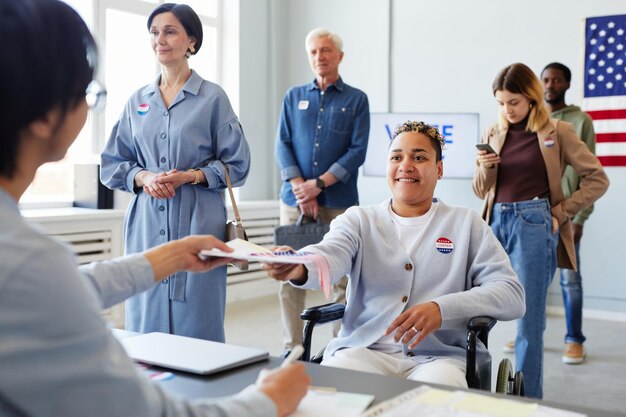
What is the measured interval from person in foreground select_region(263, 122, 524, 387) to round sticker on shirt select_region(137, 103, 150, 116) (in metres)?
0.99

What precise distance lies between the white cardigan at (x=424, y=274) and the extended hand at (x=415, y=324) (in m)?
0.10

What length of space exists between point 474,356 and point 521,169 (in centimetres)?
157

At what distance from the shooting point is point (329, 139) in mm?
4090

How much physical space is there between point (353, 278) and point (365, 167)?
369 centimetres

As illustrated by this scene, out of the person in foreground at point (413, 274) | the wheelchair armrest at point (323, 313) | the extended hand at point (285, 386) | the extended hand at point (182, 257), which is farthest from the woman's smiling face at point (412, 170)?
the extended hand at point (285, 386)

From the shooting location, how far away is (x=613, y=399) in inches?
136

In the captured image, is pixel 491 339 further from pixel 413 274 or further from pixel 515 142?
pixel 413 274

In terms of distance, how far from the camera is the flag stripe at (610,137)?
5.21 m

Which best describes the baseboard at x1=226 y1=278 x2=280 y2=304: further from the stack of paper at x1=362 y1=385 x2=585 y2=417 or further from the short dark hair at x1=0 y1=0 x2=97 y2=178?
the short dark hair at x1=0 y1=0 x2=97 y2=178

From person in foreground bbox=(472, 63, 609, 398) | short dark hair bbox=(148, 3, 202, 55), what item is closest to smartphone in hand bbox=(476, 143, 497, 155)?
person in foreground bbox=(472, 63, 609, 398)

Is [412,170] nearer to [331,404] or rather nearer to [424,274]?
[424,274]

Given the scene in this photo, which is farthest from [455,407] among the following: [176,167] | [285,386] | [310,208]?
[310,208]

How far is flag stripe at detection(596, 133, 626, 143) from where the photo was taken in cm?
521

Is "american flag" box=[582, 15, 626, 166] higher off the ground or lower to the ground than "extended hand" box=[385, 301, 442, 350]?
higher
